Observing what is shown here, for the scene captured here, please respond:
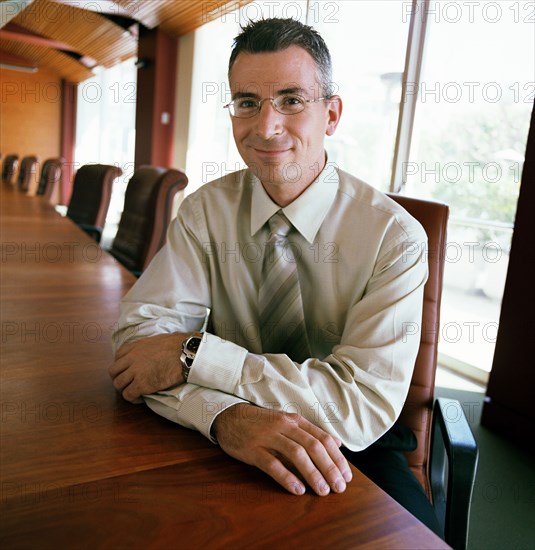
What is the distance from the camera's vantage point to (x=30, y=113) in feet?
45.9

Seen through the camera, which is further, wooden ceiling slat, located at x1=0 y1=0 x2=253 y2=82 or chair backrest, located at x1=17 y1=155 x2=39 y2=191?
chair backrest, located at x1=17 y1=155 x2=39 y2=191

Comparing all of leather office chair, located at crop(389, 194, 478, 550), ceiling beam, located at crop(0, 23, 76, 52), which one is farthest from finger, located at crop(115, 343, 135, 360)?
ceiling beam, located at crop(0, 23, 76, 52)


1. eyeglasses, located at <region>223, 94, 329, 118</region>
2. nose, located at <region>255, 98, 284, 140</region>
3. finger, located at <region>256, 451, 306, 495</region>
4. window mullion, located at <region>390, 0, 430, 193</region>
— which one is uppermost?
window mullion, located at <region>390, 0, 430, 193</region>

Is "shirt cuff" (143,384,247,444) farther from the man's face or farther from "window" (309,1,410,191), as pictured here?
"window" (309,1,410,191)

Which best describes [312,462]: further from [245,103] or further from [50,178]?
[50,178]

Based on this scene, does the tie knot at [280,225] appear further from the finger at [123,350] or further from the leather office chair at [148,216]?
the leather office chair at [148,216]

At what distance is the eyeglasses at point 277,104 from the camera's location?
1246mm

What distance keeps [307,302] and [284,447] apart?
56 cm

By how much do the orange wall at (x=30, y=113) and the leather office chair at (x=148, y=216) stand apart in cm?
1305

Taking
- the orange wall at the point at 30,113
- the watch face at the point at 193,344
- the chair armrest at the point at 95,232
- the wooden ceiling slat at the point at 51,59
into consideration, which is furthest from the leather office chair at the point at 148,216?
the orange wall at the point at 30,113

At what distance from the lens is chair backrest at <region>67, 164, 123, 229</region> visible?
3.62 meters

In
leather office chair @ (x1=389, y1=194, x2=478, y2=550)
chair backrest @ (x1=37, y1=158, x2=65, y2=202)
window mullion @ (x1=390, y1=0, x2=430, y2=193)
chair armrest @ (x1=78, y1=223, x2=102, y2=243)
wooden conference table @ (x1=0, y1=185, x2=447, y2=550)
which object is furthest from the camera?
chair backrest @ (x1=37, y1=158, x2=65, y2=202)

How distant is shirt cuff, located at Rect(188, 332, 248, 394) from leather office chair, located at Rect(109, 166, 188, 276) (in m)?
1.37

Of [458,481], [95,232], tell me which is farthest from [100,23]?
[458,481]
